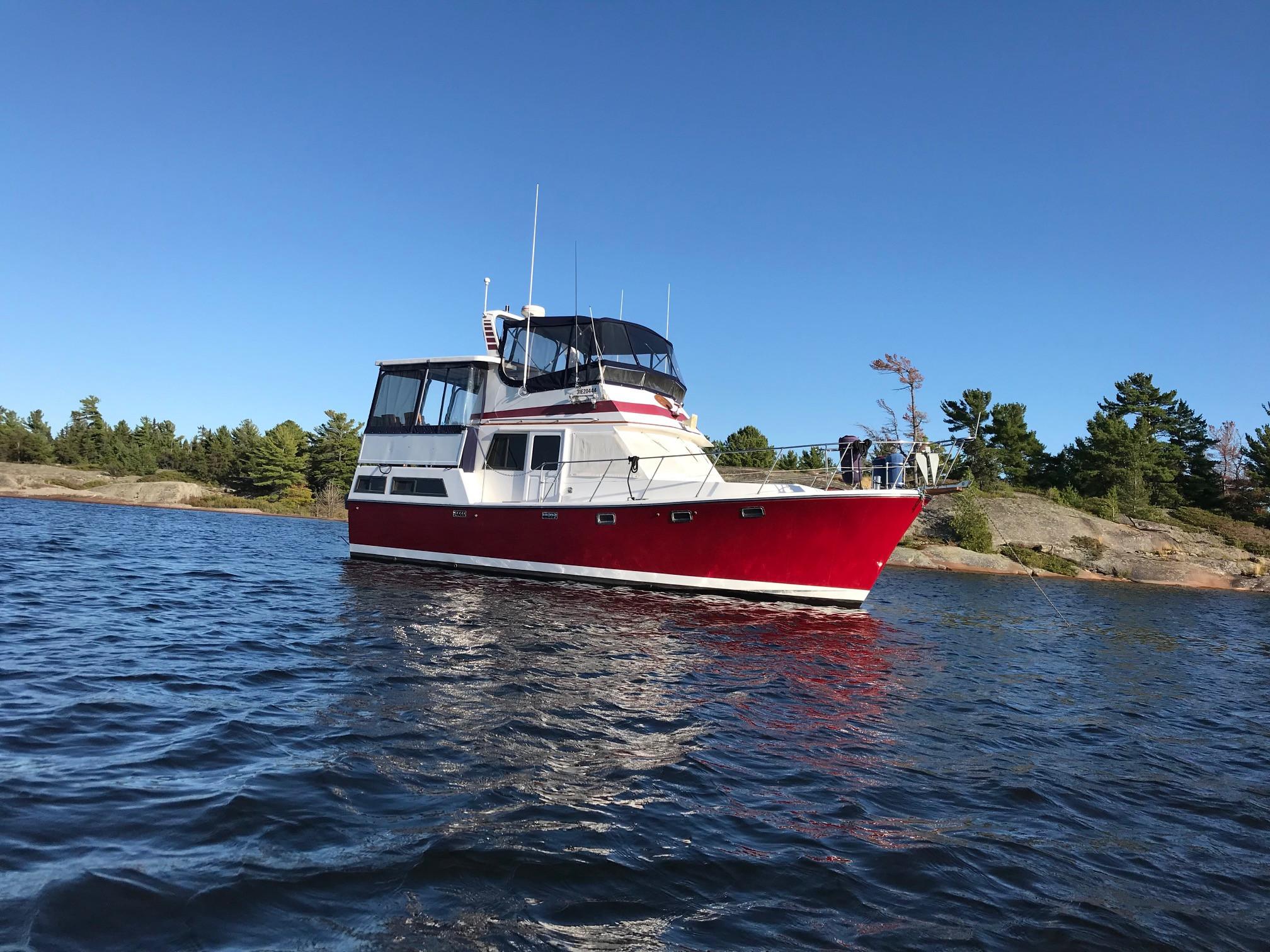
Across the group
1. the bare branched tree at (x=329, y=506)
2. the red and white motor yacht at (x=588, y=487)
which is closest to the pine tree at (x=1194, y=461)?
the red and white motor yacht at (x=588, y=487)

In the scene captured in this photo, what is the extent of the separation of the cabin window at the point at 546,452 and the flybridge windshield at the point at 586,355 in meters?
1.24

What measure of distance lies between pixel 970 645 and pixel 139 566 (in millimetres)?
16812

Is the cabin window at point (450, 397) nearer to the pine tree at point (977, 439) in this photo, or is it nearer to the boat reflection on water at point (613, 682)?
the boat reflection on water at point (613, 682)

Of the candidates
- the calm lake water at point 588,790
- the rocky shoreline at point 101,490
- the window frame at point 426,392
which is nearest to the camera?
the calm lake water at point 588,790

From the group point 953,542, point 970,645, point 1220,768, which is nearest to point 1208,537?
point 953,542

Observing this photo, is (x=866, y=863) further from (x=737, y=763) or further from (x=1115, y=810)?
(x=1115, y=810)

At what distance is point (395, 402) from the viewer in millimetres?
19484

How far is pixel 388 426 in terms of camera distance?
19.5m

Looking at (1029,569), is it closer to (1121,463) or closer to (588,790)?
(588,790)

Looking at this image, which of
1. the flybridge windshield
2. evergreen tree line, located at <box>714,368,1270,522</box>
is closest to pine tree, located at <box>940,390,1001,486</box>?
evergreen tree line, located at <box>714,368,1270,522</box>

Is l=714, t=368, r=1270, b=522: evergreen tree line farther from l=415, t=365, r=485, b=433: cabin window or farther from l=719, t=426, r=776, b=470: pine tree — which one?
l=415, t=365, r=485, b=433: cabin window

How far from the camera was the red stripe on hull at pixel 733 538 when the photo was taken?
1343 centimetres

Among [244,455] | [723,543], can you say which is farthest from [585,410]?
[244,455]

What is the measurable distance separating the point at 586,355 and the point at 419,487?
579cm
